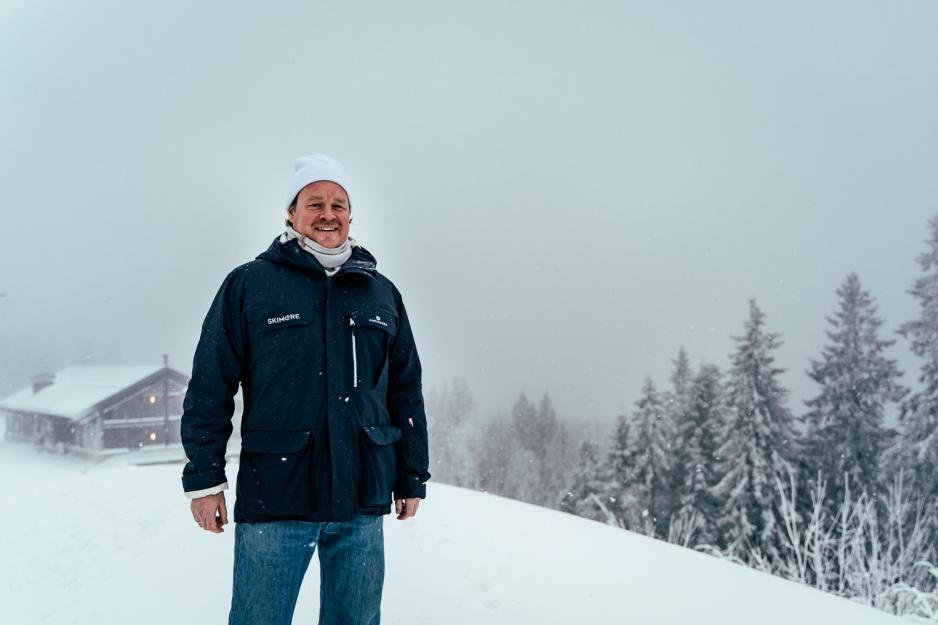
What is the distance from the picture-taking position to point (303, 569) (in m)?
2.24

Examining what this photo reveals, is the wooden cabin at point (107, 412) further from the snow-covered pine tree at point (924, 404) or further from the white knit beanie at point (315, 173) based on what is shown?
the snow-covered pine tree at point (924, 404)

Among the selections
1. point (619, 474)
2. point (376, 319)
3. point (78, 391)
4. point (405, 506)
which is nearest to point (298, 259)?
point (376, 319)

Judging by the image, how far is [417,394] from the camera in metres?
2.70

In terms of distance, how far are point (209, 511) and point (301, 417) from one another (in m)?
0.52

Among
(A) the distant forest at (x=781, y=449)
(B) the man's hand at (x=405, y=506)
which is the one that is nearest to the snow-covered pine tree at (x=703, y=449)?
(A) the distant forest at (x=781, y=449)

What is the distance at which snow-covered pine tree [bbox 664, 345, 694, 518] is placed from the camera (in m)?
21.3

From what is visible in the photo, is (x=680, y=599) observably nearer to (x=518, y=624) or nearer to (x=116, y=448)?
(x=518, y=624)

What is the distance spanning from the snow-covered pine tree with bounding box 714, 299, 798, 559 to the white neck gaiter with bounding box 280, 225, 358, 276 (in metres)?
18.1

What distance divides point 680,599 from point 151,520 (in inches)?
205

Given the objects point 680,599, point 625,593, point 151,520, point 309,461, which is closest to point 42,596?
point 151,520

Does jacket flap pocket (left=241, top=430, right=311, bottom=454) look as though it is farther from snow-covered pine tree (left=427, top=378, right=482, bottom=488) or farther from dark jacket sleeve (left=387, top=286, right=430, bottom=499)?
snow-covered pine tree (left=427, top=378, right=482, bottom=488)

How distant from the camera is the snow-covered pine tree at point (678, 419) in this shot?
21266mm

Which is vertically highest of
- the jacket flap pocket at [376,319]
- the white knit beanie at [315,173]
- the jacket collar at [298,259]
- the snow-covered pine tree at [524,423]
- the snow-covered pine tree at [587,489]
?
the white knit beanie at [315,173]

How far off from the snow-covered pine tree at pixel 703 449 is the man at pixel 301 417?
18393 millimetres
